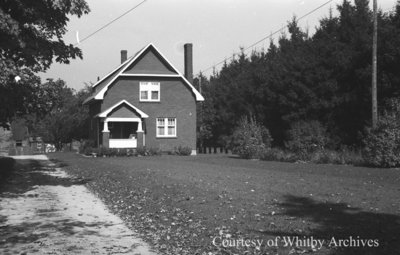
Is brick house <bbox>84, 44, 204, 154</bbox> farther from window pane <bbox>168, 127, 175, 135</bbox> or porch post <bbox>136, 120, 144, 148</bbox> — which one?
porch post <bbox>136, 120, 144, 148</bbox>

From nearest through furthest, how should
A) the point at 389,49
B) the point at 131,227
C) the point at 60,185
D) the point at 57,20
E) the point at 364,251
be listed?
the point at 364,251, the point at 131,227, the point at 57,20, the point at 60,185, the point at 389,49

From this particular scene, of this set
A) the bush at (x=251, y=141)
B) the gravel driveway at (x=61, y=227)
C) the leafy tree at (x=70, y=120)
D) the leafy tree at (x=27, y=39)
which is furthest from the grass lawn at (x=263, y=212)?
the leafy tree at (x=70, y=120)

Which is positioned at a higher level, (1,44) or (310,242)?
(1,44)

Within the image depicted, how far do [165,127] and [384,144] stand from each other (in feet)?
77.7

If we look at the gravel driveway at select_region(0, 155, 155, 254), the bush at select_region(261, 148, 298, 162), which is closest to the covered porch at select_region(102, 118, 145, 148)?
the bush at select_region(261, 148, 298, 162)

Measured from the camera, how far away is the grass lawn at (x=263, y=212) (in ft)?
22.5

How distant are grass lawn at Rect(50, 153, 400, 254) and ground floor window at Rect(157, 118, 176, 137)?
82.7 ft

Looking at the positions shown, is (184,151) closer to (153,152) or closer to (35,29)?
(153,152)

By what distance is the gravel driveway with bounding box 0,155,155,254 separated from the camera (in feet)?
24.6

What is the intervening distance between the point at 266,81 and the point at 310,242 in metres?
36.0

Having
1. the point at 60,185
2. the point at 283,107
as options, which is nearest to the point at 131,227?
the point at 60,185

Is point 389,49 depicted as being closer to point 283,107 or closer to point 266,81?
point 283,107

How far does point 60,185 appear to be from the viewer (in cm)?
1669

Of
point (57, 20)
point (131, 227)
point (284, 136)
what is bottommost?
point (131, 227)
